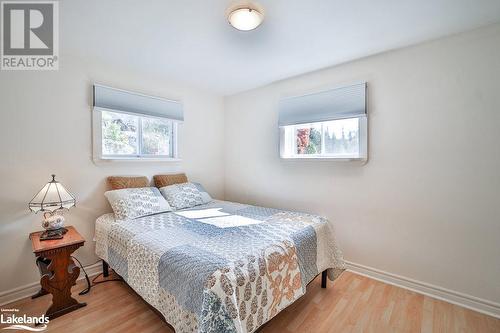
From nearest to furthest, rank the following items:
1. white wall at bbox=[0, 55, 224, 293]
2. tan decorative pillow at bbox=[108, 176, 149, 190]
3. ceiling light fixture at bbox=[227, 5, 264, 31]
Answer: ceiling light fixture at bbox=[227, 5, 264, 31], white wall at bbox=[0, 55, 224, 293], tan decorative pillow at bbox=[108, 176, 149, 190]

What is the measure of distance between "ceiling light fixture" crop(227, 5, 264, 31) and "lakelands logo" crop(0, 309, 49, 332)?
2697mm

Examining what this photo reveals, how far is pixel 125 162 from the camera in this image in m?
2.72

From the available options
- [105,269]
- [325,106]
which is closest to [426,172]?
[325,106]

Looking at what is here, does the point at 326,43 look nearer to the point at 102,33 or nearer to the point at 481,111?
the point at 481,111

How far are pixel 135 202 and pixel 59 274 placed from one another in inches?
32.0

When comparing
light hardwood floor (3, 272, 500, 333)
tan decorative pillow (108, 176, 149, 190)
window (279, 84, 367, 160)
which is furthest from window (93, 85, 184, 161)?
window (279, 84, 367, 160)

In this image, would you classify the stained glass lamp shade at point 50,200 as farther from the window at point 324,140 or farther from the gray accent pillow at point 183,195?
the window at point 324,140

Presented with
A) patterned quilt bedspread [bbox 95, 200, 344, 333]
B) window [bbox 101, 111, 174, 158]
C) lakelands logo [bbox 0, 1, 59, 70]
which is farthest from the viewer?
window [bbox 101, 111, 174, 158]

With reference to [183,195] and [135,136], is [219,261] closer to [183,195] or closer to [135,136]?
[183,195]

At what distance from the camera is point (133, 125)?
2879mm

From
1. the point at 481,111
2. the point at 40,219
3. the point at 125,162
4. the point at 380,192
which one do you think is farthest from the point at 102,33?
the point at 481,111

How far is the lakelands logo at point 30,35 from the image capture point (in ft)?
5.46

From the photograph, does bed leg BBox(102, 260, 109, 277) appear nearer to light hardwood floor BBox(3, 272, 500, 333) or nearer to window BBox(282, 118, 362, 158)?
light hardwood floor BBox(3, 272, 500, 333)

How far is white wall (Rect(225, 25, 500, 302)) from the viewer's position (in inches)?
73.2
